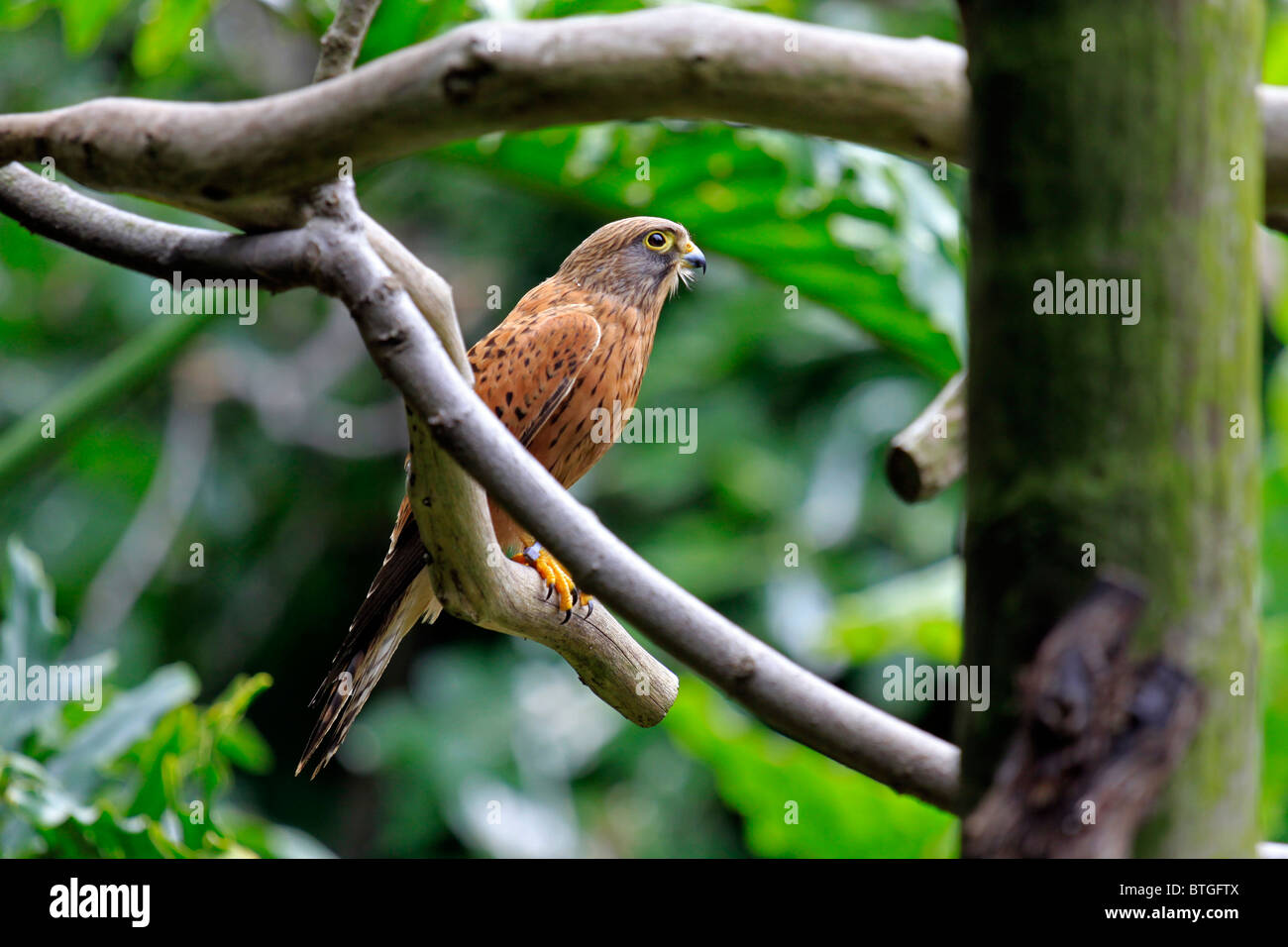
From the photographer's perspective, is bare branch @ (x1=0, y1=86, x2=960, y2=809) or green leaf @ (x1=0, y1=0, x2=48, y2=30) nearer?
bare branch @ (x1=0, y1=86, x2=960, y2=809)

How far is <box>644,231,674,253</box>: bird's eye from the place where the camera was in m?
1.72

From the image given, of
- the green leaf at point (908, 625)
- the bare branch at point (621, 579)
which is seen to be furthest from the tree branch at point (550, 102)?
the green leaf at point (908, 625)

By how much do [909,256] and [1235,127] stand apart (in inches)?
65.3

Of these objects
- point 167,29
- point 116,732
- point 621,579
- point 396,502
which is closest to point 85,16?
point 167,29

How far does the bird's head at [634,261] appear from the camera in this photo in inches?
67.4

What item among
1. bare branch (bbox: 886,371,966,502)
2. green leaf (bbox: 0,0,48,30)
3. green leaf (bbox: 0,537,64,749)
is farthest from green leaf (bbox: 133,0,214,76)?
bare branch (bbox: 886,371,966,502)

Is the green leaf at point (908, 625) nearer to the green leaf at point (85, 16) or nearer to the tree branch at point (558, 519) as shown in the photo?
the tree branch at point (558, 519)

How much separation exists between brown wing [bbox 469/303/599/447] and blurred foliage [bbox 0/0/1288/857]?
1.52m

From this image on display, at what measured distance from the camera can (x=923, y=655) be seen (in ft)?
16.0

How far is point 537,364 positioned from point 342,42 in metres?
0.75

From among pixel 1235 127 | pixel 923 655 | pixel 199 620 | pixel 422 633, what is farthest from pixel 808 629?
pixel 1235 127

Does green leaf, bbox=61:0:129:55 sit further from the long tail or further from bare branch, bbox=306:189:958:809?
bare branch, bbox=306:189:958:809

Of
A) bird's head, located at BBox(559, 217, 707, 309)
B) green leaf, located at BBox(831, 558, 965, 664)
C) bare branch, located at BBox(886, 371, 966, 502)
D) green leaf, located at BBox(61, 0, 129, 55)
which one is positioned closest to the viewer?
bare branch, located at BBox(886, 371, 966, 502)
